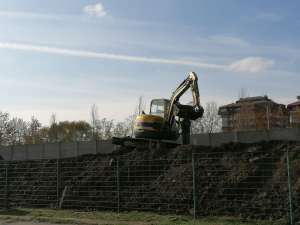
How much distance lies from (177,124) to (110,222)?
32.3 feet

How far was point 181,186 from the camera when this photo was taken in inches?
662

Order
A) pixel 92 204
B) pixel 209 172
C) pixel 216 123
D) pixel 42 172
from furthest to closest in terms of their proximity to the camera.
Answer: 1. pixel 216 123
2. pixel 42 172
3. pixel 92 204
4. pixel 209 172

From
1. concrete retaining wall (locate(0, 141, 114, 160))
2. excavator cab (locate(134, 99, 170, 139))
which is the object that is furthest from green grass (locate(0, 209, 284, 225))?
concrete retaining wall (locate(0, 141, 114, 160))

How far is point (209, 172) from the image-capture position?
1683 cm

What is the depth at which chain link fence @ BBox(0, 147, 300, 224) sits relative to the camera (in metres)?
14.7

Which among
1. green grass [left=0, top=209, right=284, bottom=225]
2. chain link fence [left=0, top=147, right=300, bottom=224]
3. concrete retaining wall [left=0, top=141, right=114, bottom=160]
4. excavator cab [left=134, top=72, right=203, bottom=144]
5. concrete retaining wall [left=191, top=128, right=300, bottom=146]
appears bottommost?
green grass [left=0, top=209, right=284, bottom=225]

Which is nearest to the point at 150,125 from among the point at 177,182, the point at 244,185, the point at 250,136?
the point at 250,136

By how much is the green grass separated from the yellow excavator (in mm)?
6837

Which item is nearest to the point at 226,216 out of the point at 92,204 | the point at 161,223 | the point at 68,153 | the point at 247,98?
the point at 161,223

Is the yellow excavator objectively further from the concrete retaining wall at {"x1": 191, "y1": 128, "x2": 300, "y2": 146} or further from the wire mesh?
the wire mesh

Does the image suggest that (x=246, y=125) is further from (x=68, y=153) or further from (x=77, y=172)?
(x=77, y=172)

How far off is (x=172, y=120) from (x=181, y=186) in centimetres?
778

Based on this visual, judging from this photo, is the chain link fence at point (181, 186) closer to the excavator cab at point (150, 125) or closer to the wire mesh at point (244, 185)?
the wire mesh at point (244, 185)

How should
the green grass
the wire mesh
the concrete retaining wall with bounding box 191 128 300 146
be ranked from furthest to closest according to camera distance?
the concrete retaining wall with bounding box 191 128 300 146, the wire mesh, the green grass
